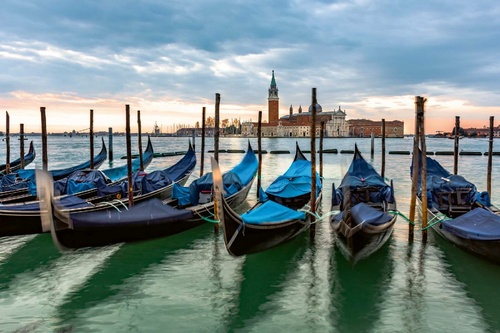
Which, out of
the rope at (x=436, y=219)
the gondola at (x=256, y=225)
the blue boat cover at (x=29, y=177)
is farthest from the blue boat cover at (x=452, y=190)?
the blue boat cover at (x=29, y=177)

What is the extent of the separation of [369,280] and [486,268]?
1.55 m

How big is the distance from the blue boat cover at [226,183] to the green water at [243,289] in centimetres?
127

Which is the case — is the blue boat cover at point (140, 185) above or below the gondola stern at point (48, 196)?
below

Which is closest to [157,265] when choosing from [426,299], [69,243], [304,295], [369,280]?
[69,243]

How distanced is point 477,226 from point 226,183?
15.7 feet

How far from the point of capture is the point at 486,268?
507 centimetres

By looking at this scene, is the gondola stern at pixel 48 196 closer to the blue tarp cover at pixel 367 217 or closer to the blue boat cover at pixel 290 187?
the blue tarp cover at pixel 367 217

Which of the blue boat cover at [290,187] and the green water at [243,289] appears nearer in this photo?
the green water at [243,289]

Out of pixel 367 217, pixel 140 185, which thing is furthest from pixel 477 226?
pixel 140 185

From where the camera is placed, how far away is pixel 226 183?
847 cm

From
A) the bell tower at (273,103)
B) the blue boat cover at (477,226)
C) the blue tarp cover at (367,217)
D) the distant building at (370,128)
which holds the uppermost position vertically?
the bell tower at (273,103)

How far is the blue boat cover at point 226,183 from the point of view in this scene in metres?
7.46

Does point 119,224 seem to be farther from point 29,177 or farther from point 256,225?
point 29,177

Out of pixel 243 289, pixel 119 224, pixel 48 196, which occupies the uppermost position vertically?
pixel 48 196
